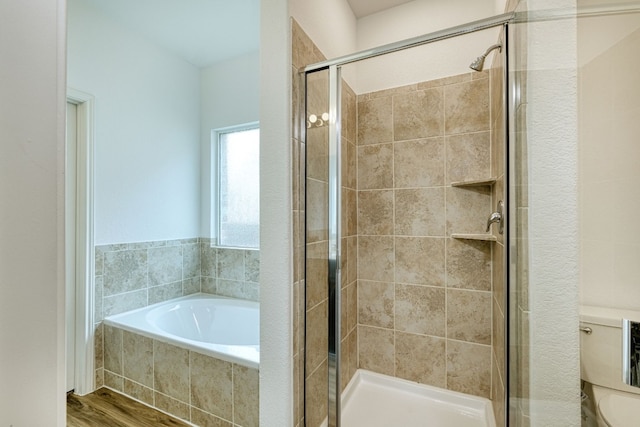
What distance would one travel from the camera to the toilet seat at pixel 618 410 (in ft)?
2.96

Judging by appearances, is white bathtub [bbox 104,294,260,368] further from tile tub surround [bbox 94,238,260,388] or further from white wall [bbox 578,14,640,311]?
white wall [bbox 578,14,640,311]

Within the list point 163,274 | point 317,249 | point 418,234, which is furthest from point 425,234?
point 163,274

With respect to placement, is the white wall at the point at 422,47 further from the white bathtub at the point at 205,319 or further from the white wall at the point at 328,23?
the white bathtub at the point at 205,319

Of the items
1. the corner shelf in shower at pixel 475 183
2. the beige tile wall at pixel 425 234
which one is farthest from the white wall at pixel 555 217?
the beige tile wall at pixel 425 234

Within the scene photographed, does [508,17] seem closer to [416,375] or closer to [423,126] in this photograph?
[423,126]

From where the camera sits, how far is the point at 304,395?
1.30m

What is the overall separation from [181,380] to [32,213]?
5.47 ft

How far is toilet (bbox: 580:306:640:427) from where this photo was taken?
92cm

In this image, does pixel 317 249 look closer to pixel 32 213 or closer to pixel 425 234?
pixel 425 234

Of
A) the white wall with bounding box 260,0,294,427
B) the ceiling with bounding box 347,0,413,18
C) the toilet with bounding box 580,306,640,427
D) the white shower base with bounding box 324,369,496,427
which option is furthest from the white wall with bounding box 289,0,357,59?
the white shower base with bounding box 324,369,496,427

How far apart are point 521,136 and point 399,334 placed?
1355 millimetres

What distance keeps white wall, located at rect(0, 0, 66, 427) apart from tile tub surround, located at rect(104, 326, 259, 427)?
119 cm

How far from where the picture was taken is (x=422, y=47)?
1.85 meters

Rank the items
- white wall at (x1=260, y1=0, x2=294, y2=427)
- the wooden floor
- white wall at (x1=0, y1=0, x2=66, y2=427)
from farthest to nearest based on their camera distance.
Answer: the wooden floor → white wall at (x1=260, y1=0, x2=294, y2=427) → white wall at (x1=0, y1=0, x2=66, y2=427)
